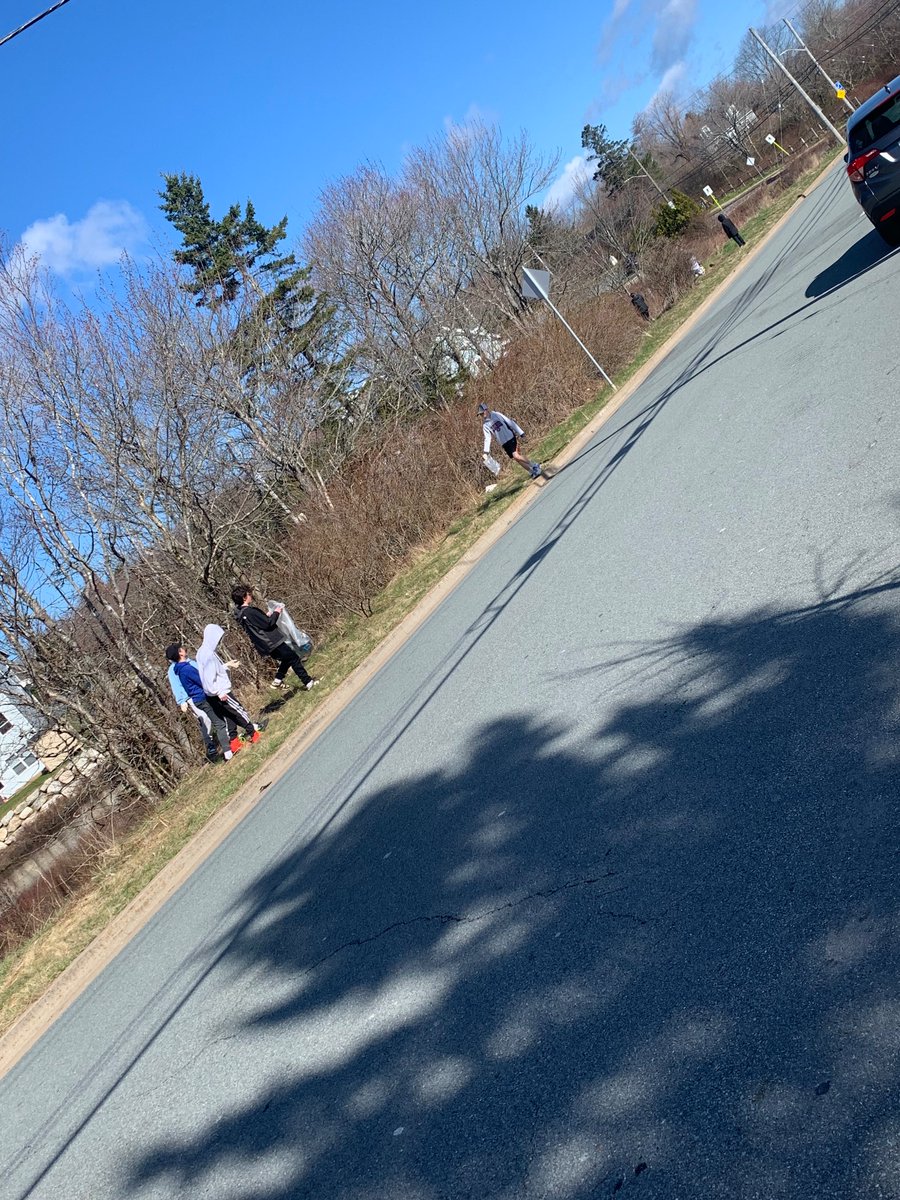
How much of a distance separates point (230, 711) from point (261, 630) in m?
1.16

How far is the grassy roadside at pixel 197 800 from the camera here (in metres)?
9.78

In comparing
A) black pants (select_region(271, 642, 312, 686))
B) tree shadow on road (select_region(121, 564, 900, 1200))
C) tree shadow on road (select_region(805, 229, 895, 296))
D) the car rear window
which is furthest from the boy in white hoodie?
the car rear window

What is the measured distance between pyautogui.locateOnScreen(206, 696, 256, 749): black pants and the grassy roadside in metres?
0.38

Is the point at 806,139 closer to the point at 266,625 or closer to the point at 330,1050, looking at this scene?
the point at 266,625

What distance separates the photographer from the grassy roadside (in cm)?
978

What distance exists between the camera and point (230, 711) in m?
12.9

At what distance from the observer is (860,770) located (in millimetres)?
4145

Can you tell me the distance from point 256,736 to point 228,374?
1338 cm

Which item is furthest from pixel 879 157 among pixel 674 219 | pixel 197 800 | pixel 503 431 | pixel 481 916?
pixel 674 219

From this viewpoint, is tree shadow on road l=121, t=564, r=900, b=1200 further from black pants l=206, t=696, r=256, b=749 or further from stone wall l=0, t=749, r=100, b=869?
Result: stone wall l=0, t=749, r=100, b=869

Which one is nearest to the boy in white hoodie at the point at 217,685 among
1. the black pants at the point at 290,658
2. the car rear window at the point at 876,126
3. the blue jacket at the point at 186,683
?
the blue jacket at the point at 186,683

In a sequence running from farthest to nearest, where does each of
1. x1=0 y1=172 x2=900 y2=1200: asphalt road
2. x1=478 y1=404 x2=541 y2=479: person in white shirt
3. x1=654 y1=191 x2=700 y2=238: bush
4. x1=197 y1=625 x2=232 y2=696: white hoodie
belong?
x1=654 y1=191 x2=700 y2=238: bush, x1=478 y1=404 x2=541 y2=479: person in white shirt, x1=197 y1=625 x2=232 y2=696: white hoodie, x1=0 y1=172 x2=900 y2=1200: asphalt road

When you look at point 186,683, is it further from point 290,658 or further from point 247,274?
point 247,274

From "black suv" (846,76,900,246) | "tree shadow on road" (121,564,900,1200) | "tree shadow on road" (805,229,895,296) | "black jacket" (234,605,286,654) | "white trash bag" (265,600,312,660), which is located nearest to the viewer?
"tree shadow on road" (121,564,900,1200)
